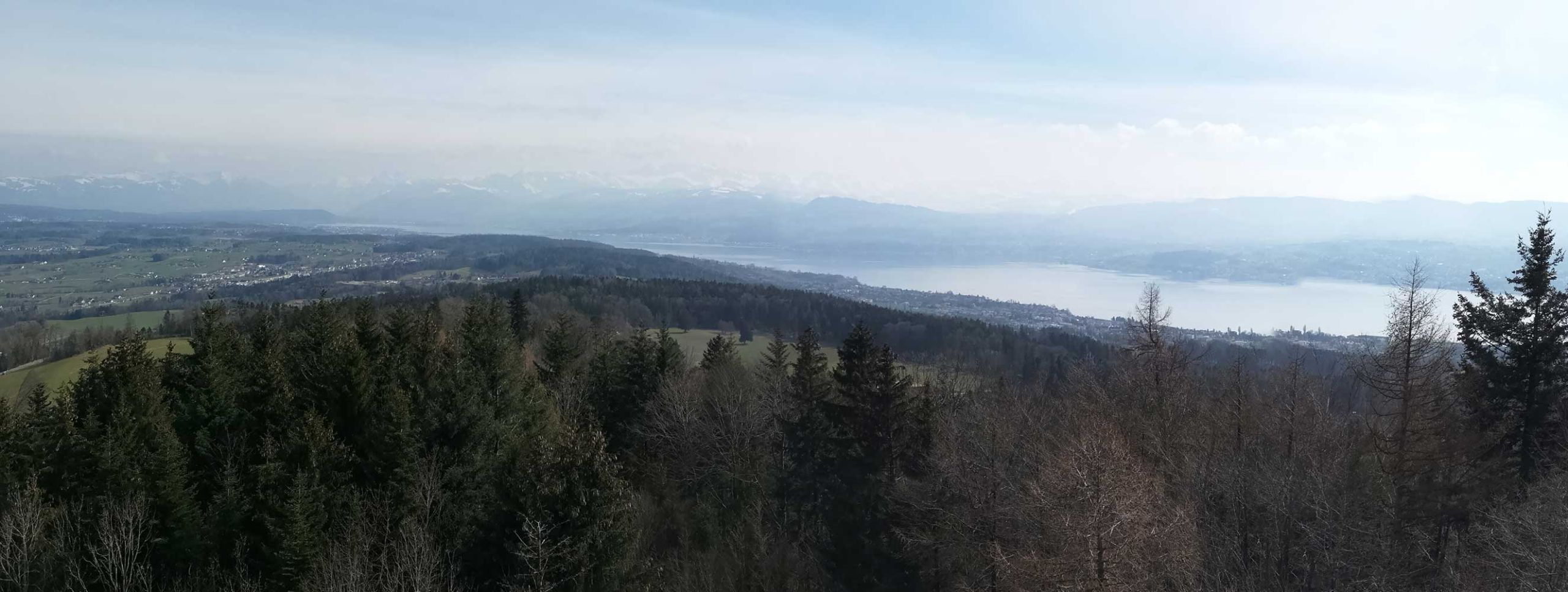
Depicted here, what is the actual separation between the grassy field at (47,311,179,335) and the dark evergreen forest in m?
49.3

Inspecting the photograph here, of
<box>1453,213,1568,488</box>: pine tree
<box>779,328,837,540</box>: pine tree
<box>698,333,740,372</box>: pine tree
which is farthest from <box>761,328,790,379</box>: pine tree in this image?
<box>1453,213,1568,488</box>: pine tree

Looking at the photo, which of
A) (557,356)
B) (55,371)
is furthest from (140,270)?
(557,356)

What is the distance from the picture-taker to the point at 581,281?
7438cm

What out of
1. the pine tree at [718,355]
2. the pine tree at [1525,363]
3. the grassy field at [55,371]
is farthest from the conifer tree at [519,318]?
the pine tree at [1525,363]

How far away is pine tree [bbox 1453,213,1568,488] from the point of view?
13.7 m

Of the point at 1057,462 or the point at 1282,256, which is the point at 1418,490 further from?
the point at 1282,256

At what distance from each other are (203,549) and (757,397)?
49.8 ft

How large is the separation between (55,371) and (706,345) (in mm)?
32443

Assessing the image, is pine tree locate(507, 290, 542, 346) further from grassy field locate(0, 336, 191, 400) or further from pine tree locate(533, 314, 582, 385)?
grassy field locate(0, 336, 191, 400)

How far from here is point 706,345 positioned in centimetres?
5088

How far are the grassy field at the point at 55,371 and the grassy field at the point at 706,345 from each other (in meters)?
25.5

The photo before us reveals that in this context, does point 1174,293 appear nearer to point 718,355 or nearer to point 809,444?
point 718,355

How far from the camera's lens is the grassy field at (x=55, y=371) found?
35.1 m

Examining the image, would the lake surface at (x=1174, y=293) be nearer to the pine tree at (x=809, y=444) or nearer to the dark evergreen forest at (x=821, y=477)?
the dark evergreen forest at (x=821, y=477)
